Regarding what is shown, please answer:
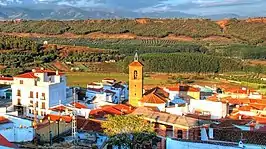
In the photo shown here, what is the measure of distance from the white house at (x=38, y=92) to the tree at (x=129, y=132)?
14.6 meters

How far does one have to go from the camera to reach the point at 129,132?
17531 millimetres

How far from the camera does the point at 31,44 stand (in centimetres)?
7338

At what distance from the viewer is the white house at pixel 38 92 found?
32.2m

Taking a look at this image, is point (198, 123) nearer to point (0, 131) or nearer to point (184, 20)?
point (0, 131)

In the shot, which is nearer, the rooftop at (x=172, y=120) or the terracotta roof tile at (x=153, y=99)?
the rooftop at (x=172, y=120)

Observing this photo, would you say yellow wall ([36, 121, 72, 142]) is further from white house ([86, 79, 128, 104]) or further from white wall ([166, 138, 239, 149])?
white house ([86, 79, 128, 104])

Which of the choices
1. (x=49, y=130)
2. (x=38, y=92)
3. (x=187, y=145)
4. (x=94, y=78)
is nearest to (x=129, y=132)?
(x=187, y=145)

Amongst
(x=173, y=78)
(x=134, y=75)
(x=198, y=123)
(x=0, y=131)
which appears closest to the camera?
(x=0, y=131)

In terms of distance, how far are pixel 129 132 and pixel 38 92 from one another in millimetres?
16171

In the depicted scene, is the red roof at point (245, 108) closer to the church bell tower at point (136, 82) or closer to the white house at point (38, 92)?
the church bell tower at point (136, 82)

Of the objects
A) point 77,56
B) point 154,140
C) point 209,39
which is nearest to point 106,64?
point 77,56

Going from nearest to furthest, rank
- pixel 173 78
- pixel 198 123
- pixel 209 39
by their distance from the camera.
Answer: pixel 198 123 < pixel 173 78 < pixel 209 39

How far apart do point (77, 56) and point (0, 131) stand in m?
56.0

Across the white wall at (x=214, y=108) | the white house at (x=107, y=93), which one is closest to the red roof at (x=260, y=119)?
the white wall at (x=214, y=108)
